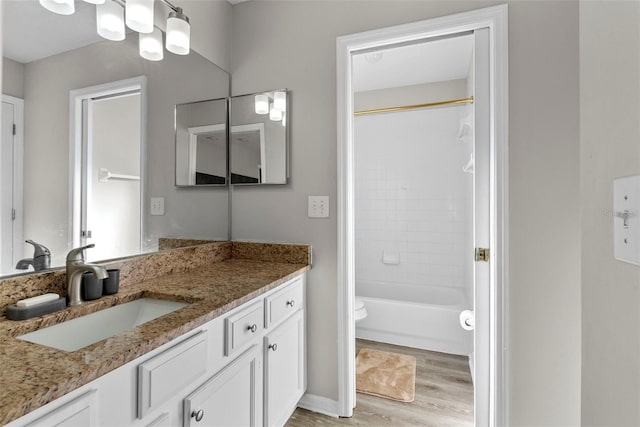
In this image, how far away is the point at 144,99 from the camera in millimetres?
1465

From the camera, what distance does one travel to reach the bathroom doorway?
3.87 feet

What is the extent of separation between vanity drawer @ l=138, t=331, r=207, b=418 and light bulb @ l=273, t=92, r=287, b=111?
4.41ft

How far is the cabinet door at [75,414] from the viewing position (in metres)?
0.57

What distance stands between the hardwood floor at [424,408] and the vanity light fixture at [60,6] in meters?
2.10

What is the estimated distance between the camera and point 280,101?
185 cm

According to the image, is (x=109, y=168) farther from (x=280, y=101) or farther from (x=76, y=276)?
(x=280, y=101)

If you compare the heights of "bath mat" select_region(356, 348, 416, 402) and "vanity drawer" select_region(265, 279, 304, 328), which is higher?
"vanity drawer" select_region(265, 279, 304, 328)

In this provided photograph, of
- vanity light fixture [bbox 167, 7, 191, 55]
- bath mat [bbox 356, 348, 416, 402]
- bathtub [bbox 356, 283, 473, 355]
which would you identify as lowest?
bath mat [bbox 356, 348, 416, 402]

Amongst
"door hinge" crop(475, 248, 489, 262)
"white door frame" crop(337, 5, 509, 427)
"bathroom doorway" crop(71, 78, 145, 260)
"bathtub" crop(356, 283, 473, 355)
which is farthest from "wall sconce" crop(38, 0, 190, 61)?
"bathtub" crop(356, 283, 473, 355)

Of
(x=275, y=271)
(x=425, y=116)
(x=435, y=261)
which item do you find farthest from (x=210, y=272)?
(x=425, y=116)

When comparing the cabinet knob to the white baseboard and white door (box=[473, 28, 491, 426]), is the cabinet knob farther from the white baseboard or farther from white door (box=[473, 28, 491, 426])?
white door (box=[473, 28, 491, 426])

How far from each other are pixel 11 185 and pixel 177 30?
98 centimetres

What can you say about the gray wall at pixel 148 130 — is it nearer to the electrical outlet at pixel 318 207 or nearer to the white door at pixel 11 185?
the white door at pixel 11 185

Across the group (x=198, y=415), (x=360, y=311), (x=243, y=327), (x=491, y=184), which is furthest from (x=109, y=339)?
(x=360, y=311)
